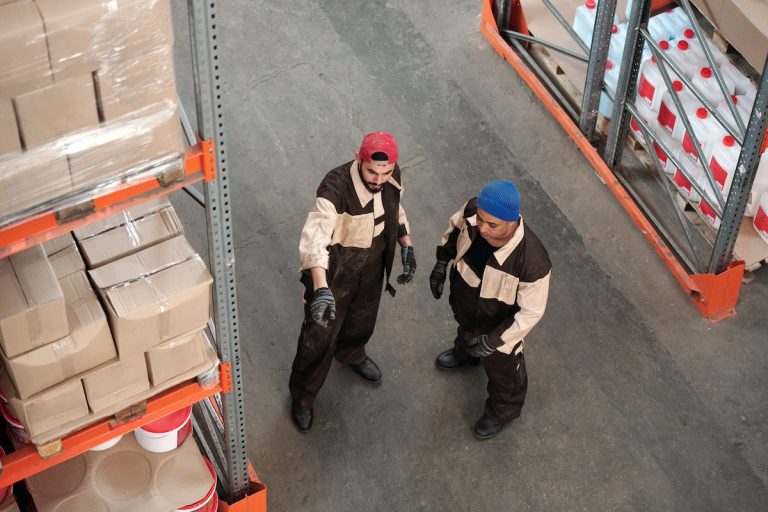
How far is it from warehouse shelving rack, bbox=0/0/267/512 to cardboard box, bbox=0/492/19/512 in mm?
593

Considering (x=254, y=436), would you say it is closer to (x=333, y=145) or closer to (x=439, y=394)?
(x=439, y=394)

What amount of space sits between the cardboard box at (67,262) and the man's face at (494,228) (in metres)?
2.06

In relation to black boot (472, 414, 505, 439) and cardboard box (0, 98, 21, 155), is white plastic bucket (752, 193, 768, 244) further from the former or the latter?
cardboard box (0, 98, 21, 155)

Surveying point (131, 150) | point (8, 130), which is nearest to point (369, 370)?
point (131, 150)

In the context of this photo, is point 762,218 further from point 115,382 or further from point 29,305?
point 29,305

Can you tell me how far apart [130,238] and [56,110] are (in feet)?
3.22

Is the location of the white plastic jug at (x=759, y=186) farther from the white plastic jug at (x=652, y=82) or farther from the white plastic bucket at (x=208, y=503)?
the white plastic bucket at (x=208, y=503)

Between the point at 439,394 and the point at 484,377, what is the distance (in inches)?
12.9

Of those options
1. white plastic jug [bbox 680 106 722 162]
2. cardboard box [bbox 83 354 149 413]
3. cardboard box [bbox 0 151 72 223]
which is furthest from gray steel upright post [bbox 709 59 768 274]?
cardboard box [bbox 0 151 72 223]

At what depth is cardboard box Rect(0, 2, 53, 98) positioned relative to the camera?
139 inches

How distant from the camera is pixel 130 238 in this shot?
15.3ft

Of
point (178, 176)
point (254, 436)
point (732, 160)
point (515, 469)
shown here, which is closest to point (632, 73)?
point (732, 160)

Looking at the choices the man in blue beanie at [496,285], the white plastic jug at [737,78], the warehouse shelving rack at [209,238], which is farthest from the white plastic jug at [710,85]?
the warehouse shelving rack at [209,238]

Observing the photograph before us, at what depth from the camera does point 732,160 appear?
A: 7227mm
